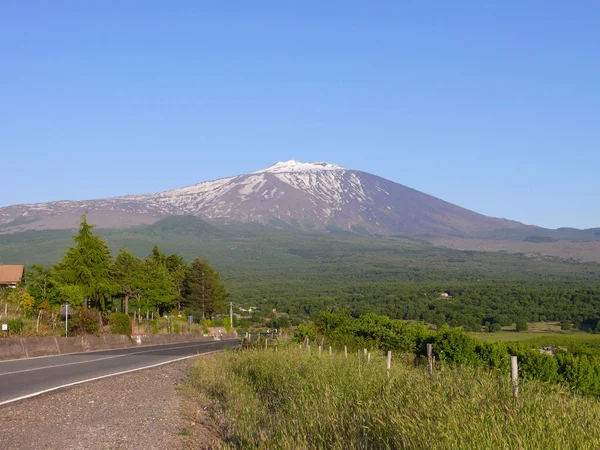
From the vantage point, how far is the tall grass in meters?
6.68

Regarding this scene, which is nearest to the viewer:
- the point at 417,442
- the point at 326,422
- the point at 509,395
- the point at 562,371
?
the point at 417,442

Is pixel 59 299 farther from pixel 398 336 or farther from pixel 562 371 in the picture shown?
pixel 562 371

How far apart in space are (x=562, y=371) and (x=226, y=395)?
41.2 feet

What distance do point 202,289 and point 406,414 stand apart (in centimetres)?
8069

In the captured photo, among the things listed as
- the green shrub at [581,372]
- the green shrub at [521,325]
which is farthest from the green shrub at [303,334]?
the green shrub at [521,325]

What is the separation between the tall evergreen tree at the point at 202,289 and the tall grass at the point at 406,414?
7396 cm

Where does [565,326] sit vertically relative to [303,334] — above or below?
below

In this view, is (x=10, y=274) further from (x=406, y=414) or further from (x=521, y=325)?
(x=406, y=414)

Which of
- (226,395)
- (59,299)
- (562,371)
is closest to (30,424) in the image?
(226,395)

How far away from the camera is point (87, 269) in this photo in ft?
149

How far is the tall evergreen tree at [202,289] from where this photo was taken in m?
87.9

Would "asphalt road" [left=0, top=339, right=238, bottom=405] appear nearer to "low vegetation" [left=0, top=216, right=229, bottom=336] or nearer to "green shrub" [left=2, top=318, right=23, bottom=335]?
"green shrub" [left=2, top=318, right=23, bottom=335]

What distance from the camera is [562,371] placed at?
23.3 m

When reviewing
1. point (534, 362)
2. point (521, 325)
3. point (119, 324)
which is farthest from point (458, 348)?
point (521, 325)
